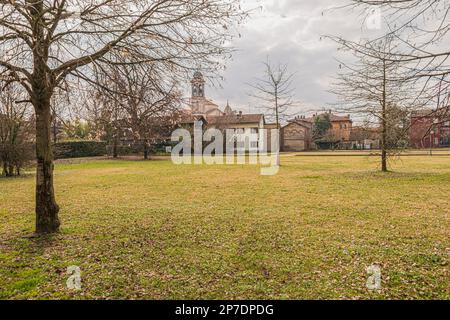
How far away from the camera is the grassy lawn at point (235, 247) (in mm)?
3879

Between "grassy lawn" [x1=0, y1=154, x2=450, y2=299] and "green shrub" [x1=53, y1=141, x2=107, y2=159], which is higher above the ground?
"green shrub" [x1=53, y1=141, x2=107, y2=159]

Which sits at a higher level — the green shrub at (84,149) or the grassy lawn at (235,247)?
the green shrub at (84,149)

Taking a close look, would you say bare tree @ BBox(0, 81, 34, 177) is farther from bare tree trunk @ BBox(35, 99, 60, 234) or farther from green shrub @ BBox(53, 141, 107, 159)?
green shrub @ BBox(53, 141, 107, 159)

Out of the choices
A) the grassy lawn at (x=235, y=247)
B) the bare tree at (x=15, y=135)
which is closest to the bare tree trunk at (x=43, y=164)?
the grassy lawn at (x=235, y=247)

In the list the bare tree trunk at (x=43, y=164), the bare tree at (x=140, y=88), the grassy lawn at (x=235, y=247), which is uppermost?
the bare tree at (x=140, y=88)

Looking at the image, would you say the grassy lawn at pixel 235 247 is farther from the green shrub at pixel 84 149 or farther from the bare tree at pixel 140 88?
the green shrub at pixel 84 149

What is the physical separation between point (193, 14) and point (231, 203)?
17.9 ft

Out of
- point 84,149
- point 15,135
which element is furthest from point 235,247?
point 84,149

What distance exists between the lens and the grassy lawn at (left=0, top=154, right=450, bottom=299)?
3.88m

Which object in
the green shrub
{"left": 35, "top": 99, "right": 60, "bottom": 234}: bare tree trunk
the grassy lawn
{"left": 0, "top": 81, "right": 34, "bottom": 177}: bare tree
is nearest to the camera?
the grassy lawn

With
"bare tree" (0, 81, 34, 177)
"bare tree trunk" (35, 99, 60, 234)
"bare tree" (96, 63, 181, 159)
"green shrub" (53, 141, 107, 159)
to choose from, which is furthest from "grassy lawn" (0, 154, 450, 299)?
"green shrub" (53, 141, 107, 159)

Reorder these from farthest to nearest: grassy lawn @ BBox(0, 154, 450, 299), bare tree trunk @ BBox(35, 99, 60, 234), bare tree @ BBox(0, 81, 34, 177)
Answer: bare tree @ BBox(0, 81, 34, 177)
bare tree trunk @ BBox(35, 99, 60, 234)
grassy lawn @ BBox(0, 154, 450, 299)
